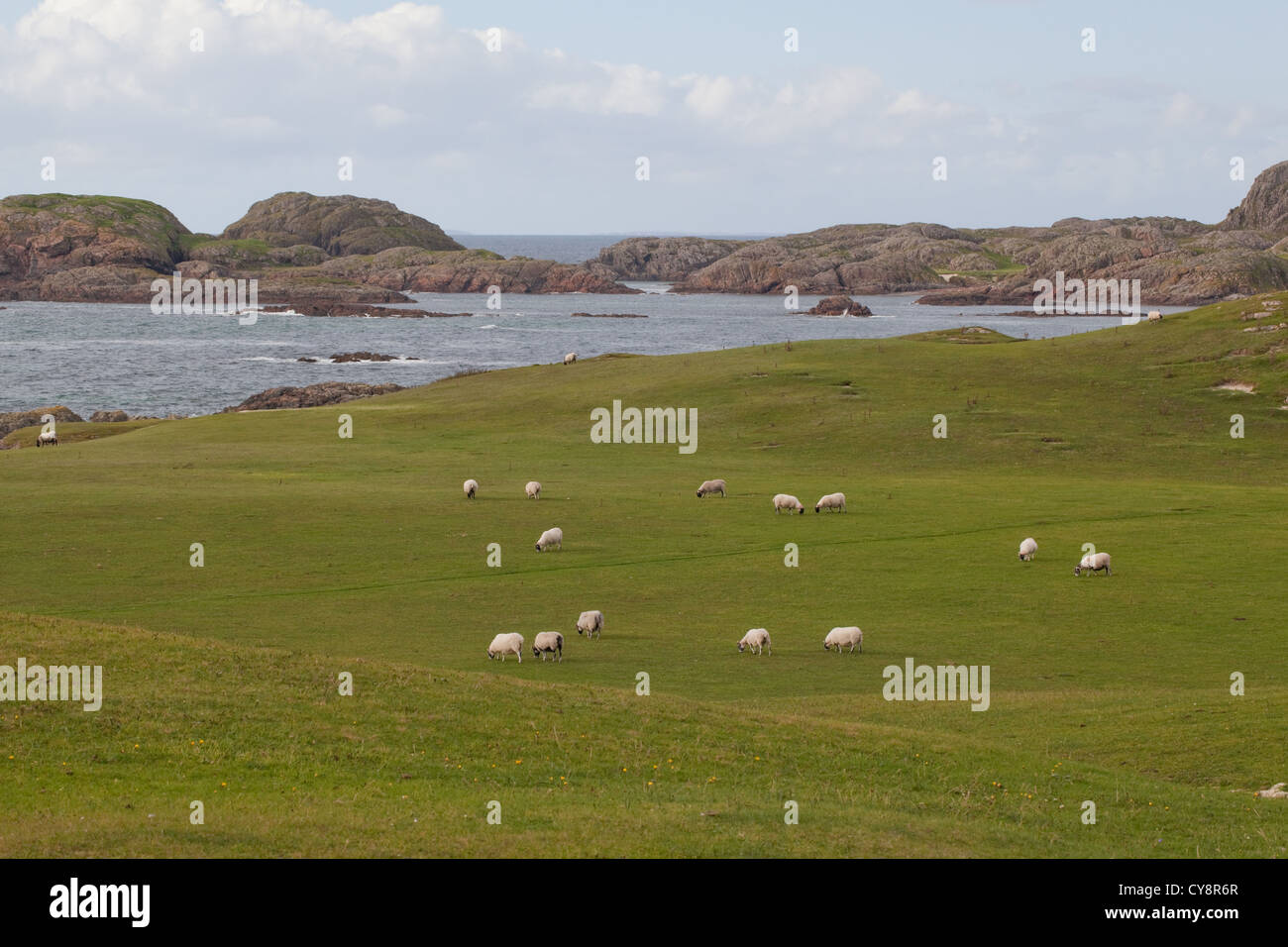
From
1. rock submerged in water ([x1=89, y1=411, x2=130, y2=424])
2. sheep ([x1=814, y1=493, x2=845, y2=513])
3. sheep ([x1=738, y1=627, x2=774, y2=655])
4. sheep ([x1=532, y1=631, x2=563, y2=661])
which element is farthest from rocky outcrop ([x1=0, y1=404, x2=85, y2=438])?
sheep ([x1=738, y1=627, x2=774, y2=655])

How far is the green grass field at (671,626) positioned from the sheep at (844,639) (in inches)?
22.5

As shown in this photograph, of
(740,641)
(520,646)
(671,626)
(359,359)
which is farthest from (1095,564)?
(359,359)

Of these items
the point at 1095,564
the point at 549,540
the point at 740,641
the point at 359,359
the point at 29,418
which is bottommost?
the point at 740,641

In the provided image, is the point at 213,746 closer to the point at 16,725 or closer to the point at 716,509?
the point at 16,725

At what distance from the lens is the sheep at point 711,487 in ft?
178

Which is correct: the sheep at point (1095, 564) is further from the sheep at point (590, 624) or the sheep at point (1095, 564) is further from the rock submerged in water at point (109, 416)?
the rock submerged in water at point (109, 416)

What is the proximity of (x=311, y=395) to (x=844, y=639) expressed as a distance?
8578cm

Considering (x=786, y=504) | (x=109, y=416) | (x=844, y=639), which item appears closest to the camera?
(x=844, y=639)

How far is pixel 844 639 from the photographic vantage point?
1305 inches

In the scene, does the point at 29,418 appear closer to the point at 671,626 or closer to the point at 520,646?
the point at 671,626

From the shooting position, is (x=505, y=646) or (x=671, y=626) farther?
(x=671, y=626)

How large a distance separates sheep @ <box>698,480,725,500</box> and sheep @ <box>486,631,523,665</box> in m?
23.2

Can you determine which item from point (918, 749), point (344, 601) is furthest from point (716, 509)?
point (918, 749)

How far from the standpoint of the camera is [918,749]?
23328 millimetres
